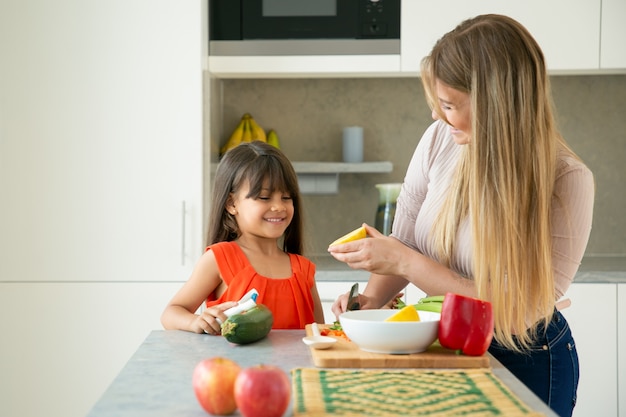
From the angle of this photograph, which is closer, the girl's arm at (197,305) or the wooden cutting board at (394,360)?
the wooden cutting board at (394,360)

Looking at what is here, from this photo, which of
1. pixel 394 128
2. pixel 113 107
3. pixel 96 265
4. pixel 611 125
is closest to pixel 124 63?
pixel 113 107

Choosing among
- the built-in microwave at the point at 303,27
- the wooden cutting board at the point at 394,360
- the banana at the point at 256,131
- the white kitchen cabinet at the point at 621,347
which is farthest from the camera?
the banana at the point at 256,131

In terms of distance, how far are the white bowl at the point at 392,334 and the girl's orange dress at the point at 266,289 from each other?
530mm

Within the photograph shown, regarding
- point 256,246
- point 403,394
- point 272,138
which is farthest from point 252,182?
point 272,138

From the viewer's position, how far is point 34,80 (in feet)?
10.1

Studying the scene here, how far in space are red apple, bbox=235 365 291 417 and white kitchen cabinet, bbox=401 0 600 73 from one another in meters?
2.21

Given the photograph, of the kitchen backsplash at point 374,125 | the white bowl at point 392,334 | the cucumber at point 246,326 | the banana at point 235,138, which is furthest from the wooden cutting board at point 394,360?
the kitchen backsplash at point 374,125

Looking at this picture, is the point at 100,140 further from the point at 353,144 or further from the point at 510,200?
the point at 510,200

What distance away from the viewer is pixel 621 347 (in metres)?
3.03

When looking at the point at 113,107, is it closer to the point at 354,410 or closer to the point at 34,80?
the point at 34,80

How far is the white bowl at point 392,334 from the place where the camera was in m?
1.37

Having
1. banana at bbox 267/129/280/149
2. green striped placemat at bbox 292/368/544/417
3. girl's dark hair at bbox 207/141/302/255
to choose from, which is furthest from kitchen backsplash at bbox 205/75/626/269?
green striped placemat at bbox 292/368/544/417

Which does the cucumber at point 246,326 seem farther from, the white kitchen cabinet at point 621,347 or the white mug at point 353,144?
the white mug at point 353,144

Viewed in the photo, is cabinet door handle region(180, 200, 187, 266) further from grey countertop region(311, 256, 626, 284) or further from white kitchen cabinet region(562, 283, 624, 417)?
white kitchen cabinet region(562, 283, 624, 417)
